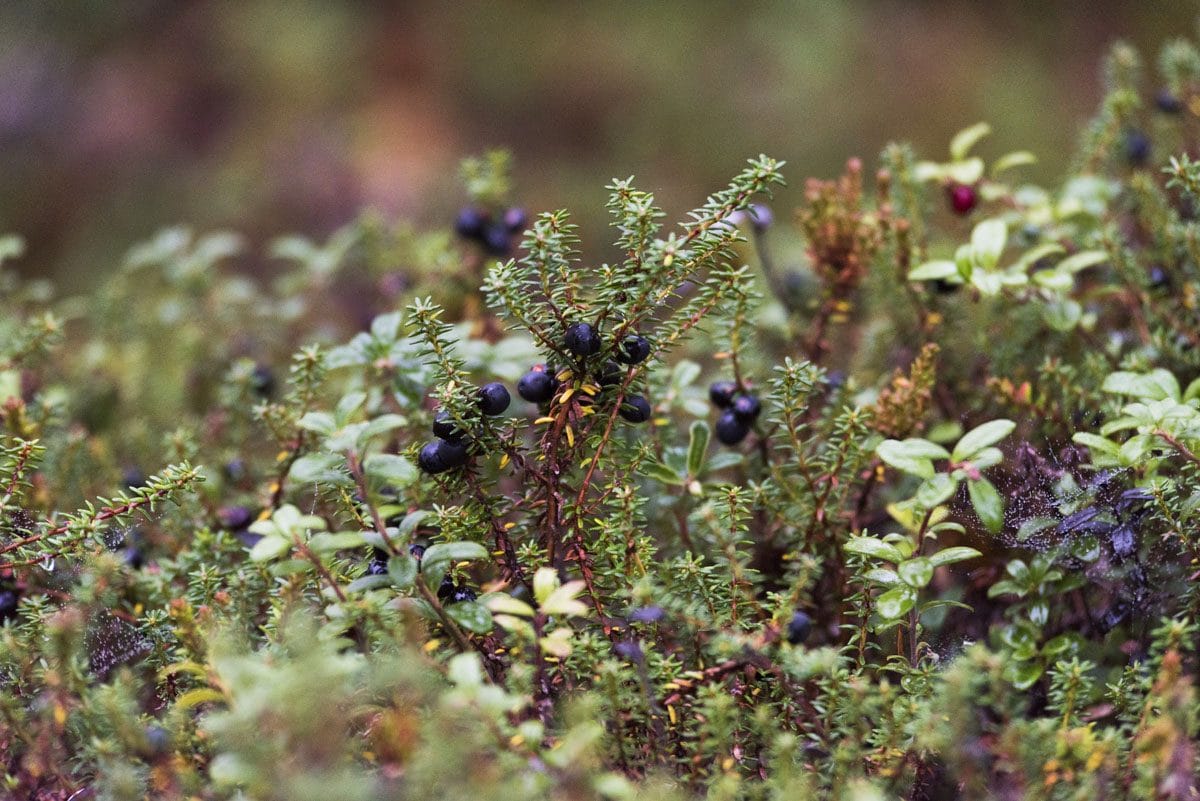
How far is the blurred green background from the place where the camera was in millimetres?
3930

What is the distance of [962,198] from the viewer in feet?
4.68

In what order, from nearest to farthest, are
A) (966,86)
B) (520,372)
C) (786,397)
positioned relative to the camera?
(786,397)
(520,372)
(966,86)

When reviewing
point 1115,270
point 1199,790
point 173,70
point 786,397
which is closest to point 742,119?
point 173,70

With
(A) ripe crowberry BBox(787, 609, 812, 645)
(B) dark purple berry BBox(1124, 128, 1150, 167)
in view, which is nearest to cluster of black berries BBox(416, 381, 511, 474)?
(A) ripe crowberry BBox(787, 609, 812, 645)

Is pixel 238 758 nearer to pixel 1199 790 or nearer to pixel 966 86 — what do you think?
pixel 1199 790

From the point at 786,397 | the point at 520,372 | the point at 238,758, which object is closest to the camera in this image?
the point at 238,758

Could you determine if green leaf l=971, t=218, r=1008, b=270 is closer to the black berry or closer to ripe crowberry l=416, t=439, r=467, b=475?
ripe crowberry l=416, t=439, r=467, b=475

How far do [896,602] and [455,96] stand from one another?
12.7ft

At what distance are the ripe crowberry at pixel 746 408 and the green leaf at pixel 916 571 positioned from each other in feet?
0.97

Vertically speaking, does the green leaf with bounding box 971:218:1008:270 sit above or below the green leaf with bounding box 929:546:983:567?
above

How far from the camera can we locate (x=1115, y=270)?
1.33m

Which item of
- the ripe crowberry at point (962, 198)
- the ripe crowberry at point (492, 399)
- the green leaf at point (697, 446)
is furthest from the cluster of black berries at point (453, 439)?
the ripe crowberry at point (962, 198)

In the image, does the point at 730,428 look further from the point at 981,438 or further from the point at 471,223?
the point at 471,223

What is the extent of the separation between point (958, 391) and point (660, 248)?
61 cm
